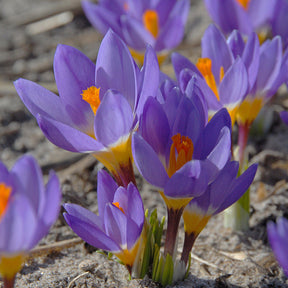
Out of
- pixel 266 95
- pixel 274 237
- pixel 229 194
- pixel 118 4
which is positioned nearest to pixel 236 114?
pixel 266 95

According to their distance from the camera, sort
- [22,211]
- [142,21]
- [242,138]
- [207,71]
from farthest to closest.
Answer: [142,21] → [242,138] → [207,71] → [22,211]

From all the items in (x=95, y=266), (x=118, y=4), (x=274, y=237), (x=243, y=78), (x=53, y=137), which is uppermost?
(x=118, y=4)

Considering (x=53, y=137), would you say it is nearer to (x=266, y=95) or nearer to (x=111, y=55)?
(x=111, y=55)

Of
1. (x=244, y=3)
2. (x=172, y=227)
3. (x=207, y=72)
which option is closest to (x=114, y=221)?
(x=172, y=227)

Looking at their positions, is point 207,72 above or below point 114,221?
above

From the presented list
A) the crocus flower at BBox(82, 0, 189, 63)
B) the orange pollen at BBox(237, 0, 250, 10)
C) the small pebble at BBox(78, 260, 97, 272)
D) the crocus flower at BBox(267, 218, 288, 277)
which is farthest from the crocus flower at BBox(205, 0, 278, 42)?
the crocus flower at BBox(267, 218, 288, 277)

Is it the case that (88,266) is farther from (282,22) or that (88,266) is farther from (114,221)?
(282,22)

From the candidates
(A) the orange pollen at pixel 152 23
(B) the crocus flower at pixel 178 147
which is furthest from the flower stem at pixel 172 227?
(A) the orange pollen at pixel 152 23

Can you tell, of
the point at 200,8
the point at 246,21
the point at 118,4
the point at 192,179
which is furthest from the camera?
the point at 200,8
